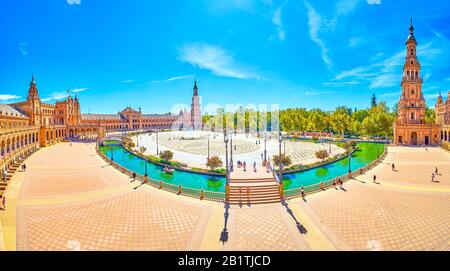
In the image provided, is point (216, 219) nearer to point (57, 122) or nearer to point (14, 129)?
point (14, 129)

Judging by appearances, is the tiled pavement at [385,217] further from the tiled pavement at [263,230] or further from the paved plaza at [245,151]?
the paved plaza at [245,151]

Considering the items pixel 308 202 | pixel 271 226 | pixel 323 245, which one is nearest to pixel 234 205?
pixel 271 226

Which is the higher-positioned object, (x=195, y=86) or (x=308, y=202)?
(x=195, y=86)

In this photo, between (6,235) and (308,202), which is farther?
(308,202)

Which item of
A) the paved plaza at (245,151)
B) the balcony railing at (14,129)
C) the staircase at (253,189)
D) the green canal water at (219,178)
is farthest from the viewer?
the paved plaza at (245,151)

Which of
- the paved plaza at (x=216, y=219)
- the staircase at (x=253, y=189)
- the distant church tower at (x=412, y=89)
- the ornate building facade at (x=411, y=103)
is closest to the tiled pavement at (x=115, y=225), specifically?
the paved plaza at (x=216, y=219)

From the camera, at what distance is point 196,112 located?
132m

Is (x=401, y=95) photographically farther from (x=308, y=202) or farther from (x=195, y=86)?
(x=195, y=86)

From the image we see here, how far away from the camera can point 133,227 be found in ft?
43.8

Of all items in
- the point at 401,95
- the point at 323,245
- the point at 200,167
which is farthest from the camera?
the point at 401,95

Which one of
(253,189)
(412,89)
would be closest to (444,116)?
(412,89)

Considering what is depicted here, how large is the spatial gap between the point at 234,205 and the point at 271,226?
13.3 feet

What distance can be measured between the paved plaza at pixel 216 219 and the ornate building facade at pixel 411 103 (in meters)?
34.5

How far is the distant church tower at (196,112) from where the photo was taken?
128688mm
